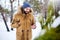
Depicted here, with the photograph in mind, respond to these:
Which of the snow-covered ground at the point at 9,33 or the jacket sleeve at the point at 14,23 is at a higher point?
the jacket sleeve at the point at 14,23

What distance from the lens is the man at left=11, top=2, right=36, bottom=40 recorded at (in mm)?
1180

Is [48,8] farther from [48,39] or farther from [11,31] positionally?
[11,31]

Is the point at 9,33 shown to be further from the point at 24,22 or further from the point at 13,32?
the point at 24,22

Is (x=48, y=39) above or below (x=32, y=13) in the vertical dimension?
below

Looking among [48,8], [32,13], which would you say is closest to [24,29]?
[32,13]

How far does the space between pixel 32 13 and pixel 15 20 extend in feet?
0.49

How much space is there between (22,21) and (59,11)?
0.98ft

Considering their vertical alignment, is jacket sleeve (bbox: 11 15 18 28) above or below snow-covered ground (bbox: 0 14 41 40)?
above

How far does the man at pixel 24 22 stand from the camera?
1180 mm

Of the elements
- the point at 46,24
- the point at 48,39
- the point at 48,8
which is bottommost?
the point at 48,39

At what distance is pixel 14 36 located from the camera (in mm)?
1193

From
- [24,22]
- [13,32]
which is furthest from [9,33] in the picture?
[24,22]

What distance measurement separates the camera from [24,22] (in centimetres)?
118

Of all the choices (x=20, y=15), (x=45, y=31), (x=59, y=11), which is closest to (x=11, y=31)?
(x=20, y=15)
